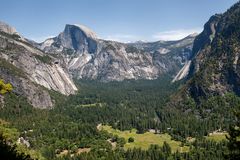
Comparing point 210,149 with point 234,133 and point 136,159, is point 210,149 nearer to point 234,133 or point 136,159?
point 136,159

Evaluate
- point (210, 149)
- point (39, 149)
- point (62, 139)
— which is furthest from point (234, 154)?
point (62, 139)

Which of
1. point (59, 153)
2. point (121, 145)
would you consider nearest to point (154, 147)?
point (121, 145)

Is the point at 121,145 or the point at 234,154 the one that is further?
the point at 121,145

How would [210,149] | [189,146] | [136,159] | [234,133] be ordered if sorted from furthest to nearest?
[189,146] < [210,149] < [136,159] < [234,133]

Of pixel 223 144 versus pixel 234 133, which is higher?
pixel 234 133

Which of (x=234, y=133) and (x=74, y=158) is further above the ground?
(x=234, y=133)

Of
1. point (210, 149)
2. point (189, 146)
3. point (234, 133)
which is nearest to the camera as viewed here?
point (234, 133)

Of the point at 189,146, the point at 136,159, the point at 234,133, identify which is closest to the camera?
the point at 234,133

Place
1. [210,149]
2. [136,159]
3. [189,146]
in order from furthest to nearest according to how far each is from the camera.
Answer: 1. [189,146]
2. [210,149]
3. [136,159]

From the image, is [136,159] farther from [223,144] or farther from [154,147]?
[223,144]
